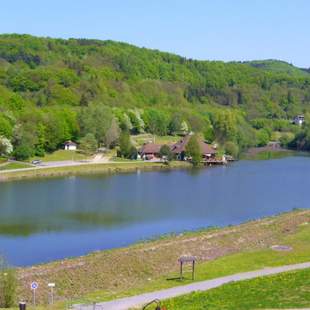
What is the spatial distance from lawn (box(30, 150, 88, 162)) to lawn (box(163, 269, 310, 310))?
40.8 metres

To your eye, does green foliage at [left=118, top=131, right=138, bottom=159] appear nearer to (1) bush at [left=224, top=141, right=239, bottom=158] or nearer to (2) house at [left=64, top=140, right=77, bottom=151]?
(2) house at [left=64, top=140, right=77, bottom=151]

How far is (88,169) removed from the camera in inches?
2122

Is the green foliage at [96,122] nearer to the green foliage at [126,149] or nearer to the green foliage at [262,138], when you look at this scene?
the green foliage at [126,149]

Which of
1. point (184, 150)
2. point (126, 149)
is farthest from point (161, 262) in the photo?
point (184, 150)

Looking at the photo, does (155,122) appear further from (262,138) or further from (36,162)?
(36,162)

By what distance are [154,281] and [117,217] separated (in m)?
14.1

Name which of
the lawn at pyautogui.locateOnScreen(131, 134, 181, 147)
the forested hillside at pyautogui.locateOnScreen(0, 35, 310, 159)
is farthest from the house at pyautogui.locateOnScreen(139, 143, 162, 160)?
the lawn at pyautogui.locateOnScreen(131, 134, 181, 147)

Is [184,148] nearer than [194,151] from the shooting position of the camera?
No

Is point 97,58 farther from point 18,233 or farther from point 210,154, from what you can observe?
point 18,233

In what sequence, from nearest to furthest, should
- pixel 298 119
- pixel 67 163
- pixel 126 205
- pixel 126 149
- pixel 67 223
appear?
1. pixel 67 223
2. pixel 126 205
3. pixel 67 163
4. pixel 126 149
5. pixel 298 119

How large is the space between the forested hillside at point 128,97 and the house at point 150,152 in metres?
3.32

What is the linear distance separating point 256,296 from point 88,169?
1520 inches

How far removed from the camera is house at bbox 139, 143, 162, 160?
62.5 meters

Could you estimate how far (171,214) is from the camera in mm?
34719
